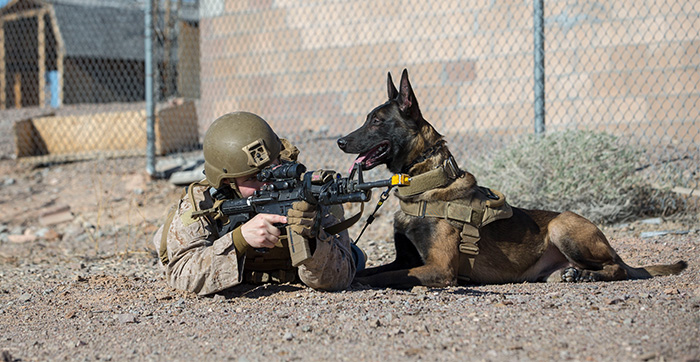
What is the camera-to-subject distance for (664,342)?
273cm

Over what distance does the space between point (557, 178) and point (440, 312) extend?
3.70 meters

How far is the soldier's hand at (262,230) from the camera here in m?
3.34

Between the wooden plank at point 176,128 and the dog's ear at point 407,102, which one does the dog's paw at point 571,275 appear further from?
the wooden plank at point 176,128

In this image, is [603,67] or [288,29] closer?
[603,67]

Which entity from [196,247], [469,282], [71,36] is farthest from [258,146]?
[71,36]

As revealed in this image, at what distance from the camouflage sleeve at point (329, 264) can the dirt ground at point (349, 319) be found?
90mm

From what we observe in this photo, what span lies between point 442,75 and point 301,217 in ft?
23.3

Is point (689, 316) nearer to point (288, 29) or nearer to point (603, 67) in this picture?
point (603, 67)

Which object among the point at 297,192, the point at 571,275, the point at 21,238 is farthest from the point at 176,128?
the point at 297,192

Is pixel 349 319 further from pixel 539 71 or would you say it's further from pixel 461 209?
pixel 539 71

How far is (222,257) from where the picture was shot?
3.68 meters

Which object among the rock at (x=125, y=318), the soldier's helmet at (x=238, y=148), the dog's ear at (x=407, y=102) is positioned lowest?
the rock at (x=125, y=318)

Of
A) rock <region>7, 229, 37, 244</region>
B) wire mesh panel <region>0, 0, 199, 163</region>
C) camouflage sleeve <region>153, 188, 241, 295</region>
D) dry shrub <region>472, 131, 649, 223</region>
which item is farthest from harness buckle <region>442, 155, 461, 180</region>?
wire mesh panel <region>0, 0, 199, 163</region>

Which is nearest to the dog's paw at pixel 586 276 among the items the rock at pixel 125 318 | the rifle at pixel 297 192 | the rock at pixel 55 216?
the rifle at pixel 297 192
